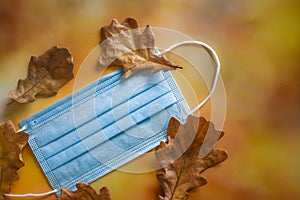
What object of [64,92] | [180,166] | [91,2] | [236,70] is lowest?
[180,166]

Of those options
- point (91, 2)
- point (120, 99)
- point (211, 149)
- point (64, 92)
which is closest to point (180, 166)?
point (211, 149)

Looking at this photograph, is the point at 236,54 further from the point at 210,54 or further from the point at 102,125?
the point at 102,125

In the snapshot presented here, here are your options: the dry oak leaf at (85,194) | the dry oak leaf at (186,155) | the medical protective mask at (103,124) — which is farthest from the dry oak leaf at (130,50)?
the dry oak leaf at (85,194)

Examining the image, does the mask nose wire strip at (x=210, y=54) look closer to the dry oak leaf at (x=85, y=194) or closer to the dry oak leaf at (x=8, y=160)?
the dry oak leaf at (x=85, y=194)

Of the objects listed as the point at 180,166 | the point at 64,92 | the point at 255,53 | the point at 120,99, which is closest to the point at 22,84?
the point at 64,92

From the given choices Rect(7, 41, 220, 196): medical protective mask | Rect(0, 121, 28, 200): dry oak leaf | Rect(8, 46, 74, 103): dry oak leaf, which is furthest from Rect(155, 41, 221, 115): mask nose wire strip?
Rect(0, 121, 28, 200): dry oak leaf

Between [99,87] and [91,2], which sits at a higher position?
[91,2]

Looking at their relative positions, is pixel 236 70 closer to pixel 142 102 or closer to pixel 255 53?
pixel 255 53
